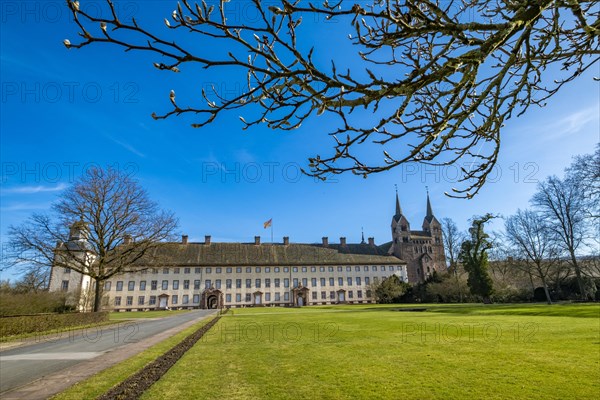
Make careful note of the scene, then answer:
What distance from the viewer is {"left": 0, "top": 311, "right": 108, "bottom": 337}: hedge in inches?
748

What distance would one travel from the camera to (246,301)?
6681 cm

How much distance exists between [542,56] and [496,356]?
24.0ft

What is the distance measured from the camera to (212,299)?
65.3 metres

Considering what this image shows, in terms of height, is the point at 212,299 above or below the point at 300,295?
below

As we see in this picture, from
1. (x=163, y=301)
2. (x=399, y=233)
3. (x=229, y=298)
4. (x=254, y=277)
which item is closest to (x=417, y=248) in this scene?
(x=399, y=233)

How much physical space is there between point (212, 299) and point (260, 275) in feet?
33.4

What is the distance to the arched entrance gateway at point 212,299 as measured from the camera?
6456 cm

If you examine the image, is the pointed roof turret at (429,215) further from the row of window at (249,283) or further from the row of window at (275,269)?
the row of window at (249,283)

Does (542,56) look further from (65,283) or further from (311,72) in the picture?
(65,283)

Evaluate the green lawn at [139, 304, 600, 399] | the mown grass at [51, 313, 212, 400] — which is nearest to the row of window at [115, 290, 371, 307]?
the green lawn at [139, 304, 600, 399]

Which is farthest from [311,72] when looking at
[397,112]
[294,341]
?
[294,341]

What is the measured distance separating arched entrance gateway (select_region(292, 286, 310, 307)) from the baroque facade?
19 centimetres

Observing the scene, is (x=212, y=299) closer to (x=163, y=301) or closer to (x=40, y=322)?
(x=163, y=301)

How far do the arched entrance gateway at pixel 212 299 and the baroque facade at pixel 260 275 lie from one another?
0.18m
